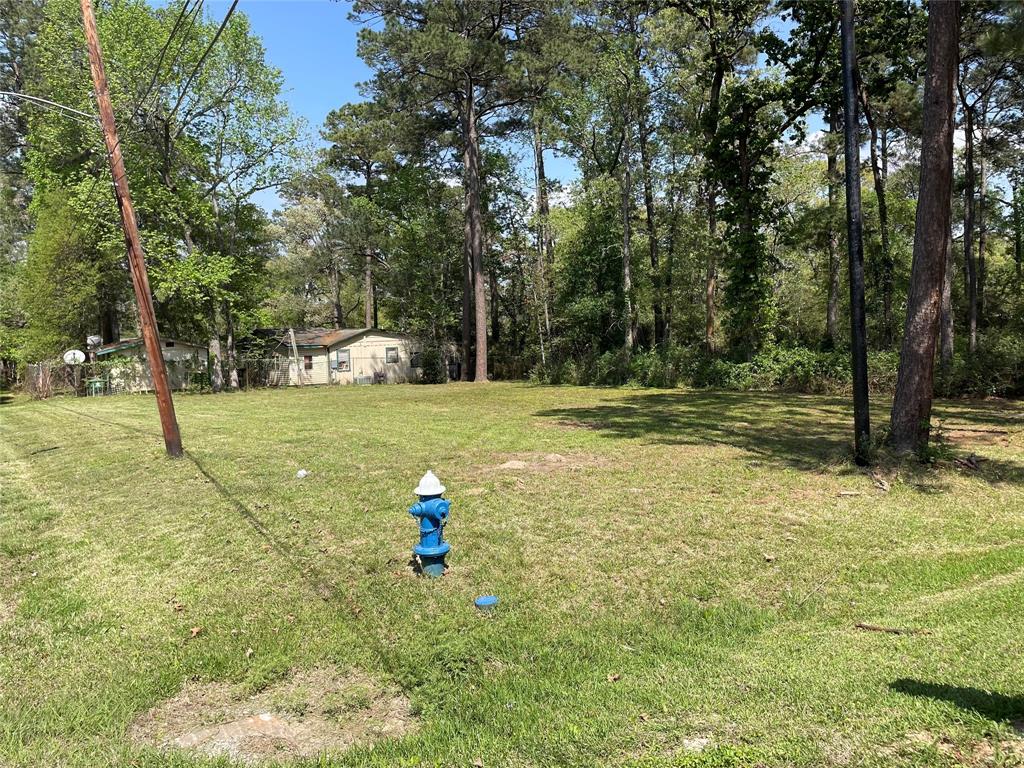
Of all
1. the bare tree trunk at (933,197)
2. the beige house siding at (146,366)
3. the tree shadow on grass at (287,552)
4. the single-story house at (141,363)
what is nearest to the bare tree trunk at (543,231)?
the single-story house at (141,363)

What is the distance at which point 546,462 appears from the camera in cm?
845

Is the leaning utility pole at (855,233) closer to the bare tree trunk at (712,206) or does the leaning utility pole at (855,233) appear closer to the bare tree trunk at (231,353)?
the bare tree trunk at (712,206)

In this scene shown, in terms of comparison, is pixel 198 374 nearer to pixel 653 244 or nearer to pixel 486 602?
pixel 653 244

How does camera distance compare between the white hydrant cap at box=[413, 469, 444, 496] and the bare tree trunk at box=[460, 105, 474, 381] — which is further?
the bare tree trunk at box=[460, 105, 474, 381]

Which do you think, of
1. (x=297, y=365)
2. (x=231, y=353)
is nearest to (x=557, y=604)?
(x=231, y=353)

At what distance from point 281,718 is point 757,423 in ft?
35.8

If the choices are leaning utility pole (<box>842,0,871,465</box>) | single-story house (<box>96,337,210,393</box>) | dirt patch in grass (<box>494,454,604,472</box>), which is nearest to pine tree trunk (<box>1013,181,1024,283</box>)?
leaning utility pole (<box>842,0,871,465</box>)

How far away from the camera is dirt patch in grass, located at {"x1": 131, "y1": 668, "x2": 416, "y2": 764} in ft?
8.98

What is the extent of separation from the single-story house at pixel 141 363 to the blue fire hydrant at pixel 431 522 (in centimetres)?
2612

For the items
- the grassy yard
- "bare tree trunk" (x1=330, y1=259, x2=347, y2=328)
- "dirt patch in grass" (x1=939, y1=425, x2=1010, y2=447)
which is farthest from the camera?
"bare tree trunk" (x1=330, y1=259, x2=347, y2=328)

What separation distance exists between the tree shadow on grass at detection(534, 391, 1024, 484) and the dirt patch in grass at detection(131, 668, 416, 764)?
254 inches

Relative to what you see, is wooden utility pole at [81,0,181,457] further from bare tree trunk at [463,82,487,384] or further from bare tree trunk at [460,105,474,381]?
bare tree trunk at [460,105,474,381]

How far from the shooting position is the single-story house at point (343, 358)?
108 ft

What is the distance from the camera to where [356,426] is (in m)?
13.0
